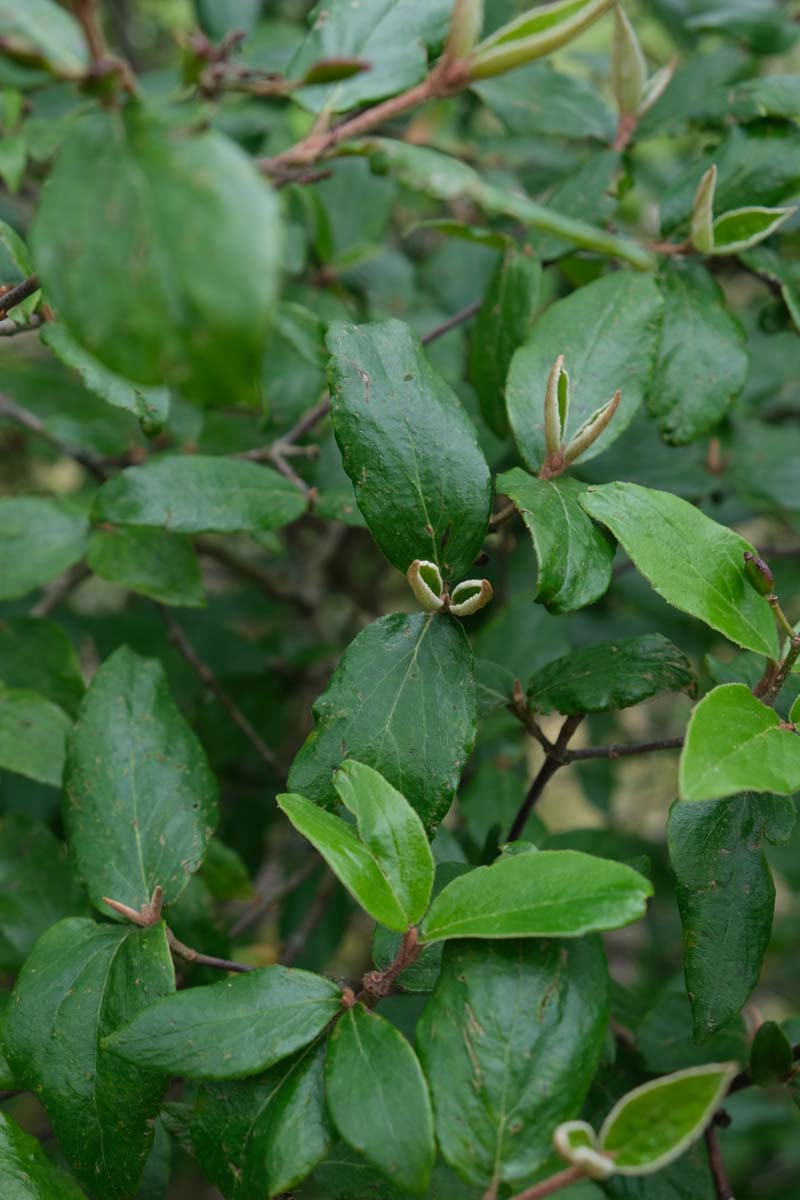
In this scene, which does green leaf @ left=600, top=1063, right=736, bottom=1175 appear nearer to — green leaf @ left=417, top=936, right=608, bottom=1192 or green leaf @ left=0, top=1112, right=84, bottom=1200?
green leaf @ left=417, top=936, right=608, bottom=1192

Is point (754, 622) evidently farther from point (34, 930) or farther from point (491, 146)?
point (491, 146)

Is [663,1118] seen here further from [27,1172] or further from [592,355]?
[592,355]

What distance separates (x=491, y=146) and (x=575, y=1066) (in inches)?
49.6

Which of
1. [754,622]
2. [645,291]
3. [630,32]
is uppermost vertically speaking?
[630,32]

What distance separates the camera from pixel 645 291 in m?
0.76

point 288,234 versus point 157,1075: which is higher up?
point 288,234

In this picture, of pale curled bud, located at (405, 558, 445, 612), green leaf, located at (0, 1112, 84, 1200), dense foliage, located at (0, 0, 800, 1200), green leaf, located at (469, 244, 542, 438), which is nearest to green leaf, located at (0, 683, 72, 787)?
dense foliage, located at (0, 0, 800, 1200)

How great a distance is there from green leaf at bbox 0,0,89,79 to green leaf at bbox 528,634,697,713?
45 centimetres

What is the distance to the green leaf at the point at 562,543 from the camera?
584 millimetres

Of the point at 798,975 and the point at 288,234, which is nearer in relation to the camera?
the point at 288,234

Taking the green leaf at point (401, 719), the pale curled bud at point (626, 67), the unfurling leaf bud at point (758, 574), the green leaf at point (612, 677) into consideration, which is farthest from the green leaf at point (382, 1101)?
the pale curled bud at point (626, 67)

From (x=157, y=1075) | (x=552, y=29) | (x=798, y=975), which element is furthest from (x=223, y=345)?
(x=798, y=975)

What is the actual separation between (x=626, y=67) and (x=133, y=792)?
0.76 m

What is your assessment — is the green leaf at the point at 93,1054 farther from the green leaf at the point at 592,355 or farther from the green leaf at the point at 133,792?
the green leaf at the point at 592,355
